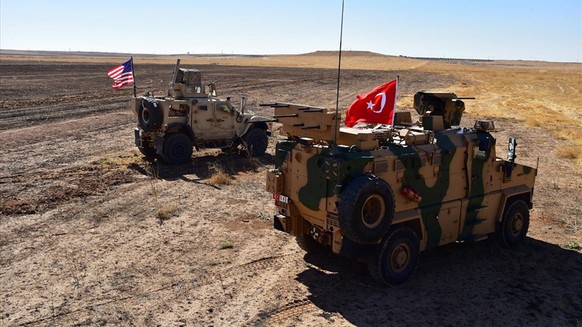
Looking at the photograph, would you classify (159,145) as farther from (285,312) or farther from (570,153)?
(570,153)

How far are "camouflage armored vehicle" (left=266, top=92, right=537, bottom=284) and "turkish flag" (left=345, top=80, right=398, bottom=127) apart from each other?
0.20 meters

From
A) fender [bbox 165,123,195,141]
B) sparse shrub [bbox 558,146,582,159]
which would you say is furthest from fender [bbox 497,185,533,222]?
sparse shrub [bbox 558,146,582,159]

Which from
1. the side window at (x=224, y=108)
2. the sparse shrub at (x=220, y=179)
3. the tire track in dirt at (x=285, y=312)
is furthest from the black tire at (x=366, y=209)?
the side window at (x=224, y=108)

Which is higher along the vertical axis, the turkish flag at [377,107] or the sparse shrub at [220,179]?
the turkish flag at [377,107]

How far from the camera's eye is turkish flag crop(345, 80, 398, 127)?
8.61 meters

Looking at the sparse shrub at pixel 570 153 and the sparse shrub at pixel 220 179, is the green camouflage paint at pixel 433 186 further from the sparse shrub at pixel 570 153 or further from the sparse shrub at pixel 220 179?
the sparse shrub at pixel 570 153

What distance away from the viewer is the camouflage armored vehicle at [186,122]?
636 inches

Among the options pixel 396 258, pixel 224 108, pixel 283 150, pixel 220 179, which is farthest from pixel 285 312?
pixel 224 108

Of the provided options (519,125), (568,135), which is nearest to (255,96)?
(519,125)

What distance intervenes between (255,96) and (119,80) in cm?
2234

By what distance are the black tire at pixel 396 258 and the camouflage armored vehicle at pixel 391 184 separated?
15 millimetres

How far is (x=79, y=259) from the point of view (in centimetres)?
935

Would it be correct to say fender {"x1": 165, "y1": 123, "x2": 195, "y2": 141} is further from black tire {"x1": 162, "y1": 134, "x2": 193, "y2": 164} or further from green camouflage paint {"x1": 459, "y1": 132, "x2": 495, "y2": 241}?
green camouflage paint {"x1": 459, "y1": 132, "x2": 495, "y2": 241}

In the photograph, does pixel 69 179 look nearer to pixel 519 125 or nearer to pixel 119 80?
pixel 119 80
